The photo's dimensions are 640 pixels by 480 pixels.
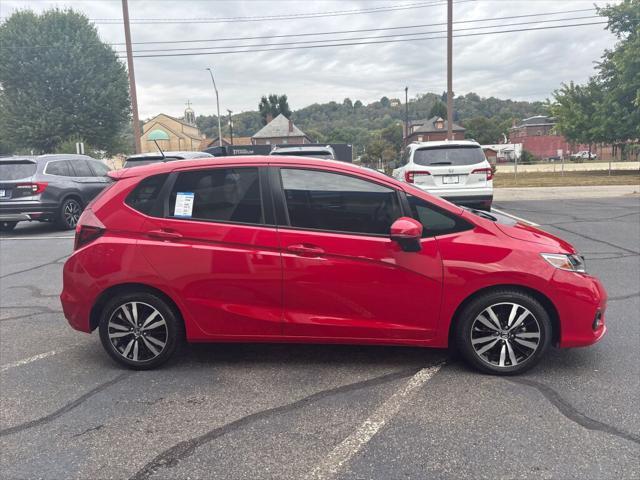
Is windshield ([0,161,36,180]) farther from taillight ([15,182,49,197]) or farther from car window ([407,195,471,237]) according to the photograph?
car window ([407,195,471,237])

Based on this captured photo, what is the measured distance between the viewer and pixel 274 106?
112m

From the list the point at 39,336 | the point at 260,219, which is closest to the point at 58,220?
the point at 39,336

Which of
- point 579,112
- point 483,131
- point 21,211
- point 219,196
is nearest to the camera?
point 219,196

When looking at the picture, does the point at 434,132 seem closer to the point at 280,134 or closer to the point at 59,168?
the point at 280,134

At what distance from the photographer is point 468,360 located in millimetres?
3707

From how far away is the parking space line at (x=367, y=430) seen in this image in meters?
2.61

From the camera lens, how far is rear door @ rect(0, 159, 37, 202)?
35.2 ft

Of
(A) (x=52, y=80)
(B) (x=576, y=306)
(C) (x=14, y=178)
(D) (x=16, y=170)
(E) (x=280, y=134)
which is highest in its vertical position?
(E) (x=280, y=134)

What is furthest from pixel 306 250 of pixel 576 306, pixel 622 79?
pixel 622 79

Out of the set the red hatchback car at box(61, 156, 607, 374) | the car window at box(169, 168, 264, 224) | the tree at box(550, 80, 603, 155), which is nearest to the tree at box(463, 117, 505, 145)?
the tree at box(550, 80, 603, 155)

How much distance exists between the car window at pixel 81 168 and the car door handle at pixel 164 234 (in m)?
9.35

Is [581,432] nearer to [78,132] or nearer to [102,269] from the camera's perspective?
[102,269]

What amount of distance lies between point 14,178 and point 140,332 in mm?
8993

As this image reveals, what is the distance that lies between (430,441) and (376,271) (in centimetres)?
120
